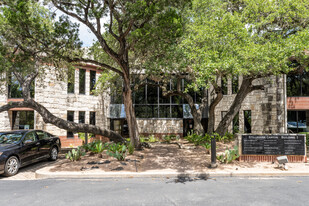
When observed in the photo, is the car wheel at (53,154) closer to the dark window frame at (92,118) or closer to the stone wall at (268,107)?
the dark window frame at (92,118)

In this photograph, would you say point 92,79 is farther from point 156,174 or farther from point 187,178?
point 187,178

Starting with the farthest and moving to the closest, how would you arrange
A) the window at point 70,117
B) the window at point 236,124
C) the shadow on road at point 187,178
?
the window at point 236,124, the window at point 70,117, the shadow on road at point 187,178

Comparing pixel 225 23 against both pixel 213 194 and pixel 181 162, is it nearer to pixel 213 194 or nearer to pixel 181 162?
pixel 181 162

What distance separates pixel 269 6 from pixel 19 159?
13057 mm

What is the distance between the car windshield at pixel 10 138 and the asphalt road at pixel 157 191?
72.3 inches

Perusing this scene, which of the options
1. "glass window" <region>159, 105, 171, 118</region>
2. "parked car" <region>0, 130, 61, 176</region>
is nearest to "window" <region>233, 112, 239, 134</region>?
"glass window" <region>159, 105, 171, 118</region>

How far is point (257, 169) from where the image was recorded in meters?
7.97

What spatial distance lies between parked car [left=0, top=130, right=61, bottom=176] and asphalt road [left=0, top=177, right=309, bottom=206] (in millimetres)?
737

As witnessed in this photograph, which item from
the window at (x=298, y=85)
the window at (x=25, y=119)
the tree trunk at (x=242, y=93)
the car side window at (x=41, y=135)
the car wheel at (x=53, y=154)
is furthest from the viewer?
the window at (x=25, y=119)

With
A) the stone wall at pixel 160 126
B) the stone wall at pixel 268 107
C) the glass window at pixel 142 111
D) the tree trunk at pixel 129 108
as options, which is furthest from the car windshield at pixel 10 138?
the stone wall at pixel 268 107

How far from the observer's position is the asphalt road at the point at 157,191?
515cm

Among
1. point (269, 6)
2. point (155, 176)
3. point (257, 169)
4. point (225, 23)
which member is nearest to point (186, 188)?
point (155, 176)

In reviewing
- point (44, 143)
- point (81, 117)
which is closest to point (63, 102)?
point (81, 117)

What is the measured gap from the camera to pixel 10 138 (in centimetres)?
867
